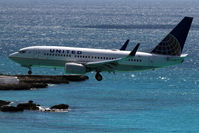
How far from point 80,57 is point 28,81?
4220 centimetres

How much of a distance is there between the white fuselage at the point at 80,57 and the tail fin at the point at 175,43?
1.92 m

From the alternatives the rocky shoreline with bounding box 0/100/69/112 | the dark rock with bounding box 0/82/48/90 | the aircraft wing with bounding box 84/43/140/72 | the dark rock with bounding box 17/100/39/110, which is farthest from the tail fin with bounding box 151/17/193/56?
the dark rock with bounding box 0/82/48/90

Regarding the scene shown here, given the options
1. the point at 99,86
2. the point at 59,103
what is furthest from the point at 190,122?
the point at 99,86

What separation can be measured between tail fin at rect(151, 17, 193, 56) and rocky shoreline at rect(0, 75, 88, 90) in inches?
1555

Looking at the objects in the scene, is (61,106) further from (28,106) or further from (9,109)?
(9,109)

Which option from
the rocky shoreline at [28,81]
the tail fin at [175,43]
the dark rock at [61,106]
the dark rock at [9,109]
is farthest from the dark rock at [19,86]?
the tail fin at [175,43]

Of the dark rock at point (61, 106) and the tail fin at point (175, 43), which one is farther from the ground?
the tail fin at point (175, 43)

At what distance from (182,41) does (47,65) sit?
25234 millimetres

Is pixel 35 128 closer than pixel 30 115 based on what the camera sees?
Yes

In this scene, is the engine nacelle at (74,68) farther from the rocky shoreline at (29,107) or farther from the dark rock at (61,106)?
the dark rock at (61,106)

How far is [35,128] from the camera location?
454 ft

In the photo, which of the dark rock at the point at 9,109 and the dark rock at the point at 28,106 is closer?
the dark rock at the point at 9,109

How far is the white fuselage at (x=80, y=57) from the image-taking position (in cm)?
13488

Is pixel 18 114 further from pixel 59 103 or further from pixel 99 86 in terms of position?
pixel 99 86
